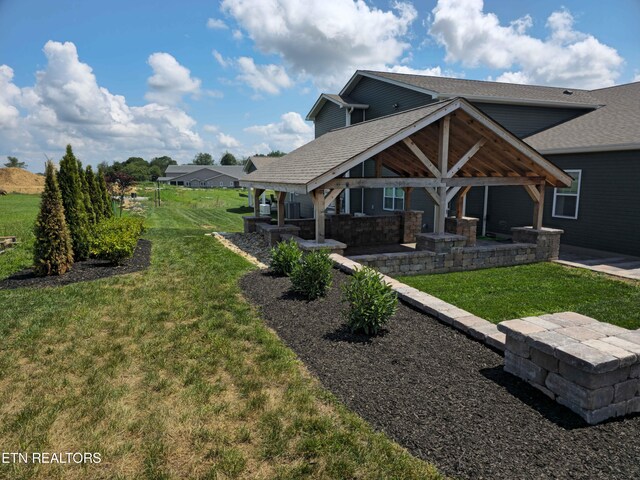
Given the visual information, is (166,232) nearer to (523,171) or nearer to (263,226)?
(263,226)

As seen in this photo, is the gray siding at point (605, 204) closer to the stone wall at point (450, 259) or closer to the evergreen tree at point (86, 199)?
the stone wall at point (450, 259)

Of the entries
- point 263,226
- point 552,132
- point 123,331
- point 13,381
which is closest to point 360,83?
point 552,132

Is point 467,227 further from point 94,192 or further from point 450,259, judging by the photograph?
point 94,192

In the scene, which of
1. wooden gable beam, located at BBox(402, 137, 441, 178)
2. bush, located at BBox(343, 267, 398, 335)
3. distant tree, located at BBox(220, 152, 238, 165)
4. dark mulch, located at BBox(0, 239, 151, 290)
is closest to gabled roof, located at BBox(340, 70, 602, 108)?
wooden gable beam, located at BBox(402, 137, 441, 178)

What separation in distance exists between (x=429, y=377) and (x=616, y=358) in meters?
1.58

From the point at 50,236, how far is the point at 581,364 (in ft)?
30.4

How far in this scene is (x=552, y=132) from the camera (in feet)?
48.1

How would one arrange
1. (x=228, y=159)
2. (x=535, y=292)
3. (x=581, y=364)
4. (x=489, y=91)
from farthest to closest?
1. (x=228, y=159)
2. (x=489, y=91)
3. (x=535, y=292)
4. (x=581, y=364)

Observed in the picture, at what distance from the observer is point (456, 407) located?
11.6 feet

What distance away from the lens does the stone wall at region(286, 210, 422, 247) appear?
42.9 feet

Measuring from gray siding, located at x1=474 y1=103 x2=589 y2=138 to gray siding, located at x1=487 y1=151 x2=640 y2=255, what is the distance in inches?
111

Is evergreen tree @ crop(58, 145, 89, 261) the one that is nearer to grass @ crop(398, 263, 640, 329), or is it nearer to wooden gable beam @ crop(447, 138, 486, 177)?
grass @ crop(398, 263, 640, 329)

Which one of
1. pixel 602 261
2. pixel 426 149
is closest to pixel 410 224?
pixel 426 149

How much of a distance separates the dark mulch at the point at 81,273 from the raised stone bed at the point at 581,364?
790 centimetres
